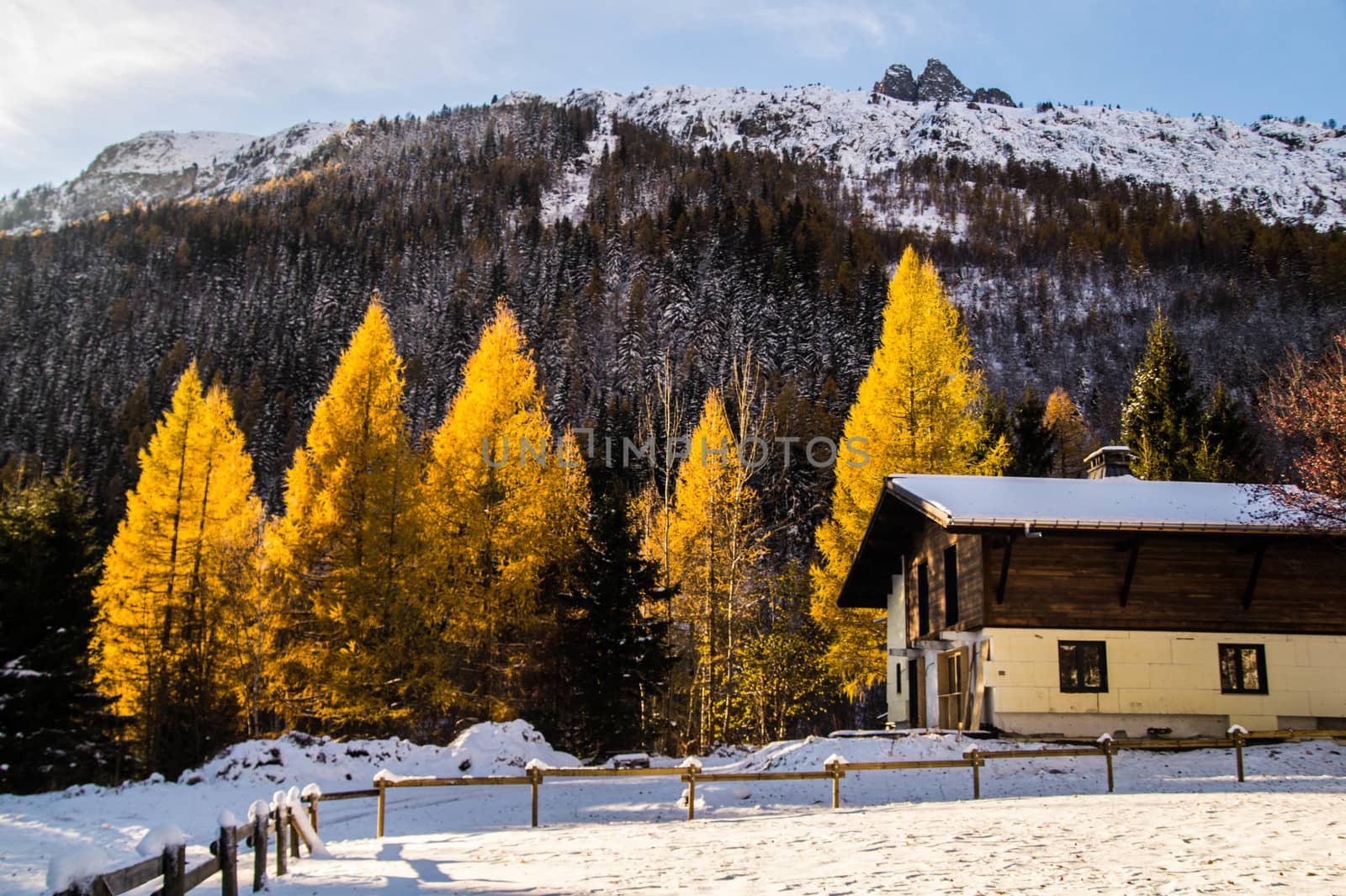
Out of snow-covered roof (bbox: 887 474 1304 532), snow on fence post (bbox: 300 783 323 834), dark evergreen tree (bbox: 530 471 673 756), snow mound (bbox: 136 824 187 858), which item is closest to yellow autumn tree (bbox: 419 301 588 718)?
dark evergreen tree (bbox: 530 471 673 756)

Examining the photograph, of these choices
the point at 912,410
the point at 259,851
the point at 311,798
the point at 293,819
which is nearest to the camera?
the point at 259,851

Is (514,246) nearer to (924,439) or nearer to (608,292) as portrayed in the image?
(608,292)

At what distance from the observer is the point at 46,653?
25.1m

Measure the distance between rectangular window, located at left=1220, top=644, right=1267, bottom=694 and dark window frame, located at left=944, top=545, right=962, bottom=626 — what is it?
19.0 ft

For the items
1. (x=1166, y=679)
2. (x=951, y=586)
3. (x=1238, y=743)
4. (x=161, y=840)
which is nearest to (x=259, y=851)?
(x=161, y=840)

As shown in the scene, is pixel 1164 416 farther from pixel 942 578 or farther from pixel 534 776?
pixel 534 776

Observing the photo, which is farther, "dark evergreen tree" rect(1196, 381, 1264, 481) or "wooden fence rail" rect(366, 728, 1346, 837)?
"dark evergreen tree" rect(1196, 381, 1264, 481)

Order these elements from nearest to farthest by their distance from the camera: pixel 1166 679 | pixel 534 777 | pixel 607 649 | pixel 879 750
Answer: pixel 534 777, pixel 879 750, pixel 1166 679, pixel 607 649

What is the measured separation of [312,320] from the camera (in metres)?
115

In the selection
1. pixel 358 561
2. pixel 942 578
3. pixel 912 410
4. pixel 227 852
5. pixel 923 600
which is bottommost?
pixel 227 852

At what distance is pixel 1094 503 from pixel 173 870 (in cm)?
2044

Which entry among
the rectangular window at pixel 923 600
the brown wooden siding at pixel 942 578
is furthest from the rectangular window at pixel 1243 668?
the rectangular window at pixel 923 600

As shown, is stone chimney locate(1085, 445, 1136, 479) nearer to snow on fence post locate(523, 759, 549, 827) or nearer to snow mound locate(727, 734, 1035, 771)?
snow mound locate(727, 734, 1035, 771)

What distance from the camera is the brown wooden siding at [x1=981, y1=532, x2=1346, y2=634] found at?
2153 cm
